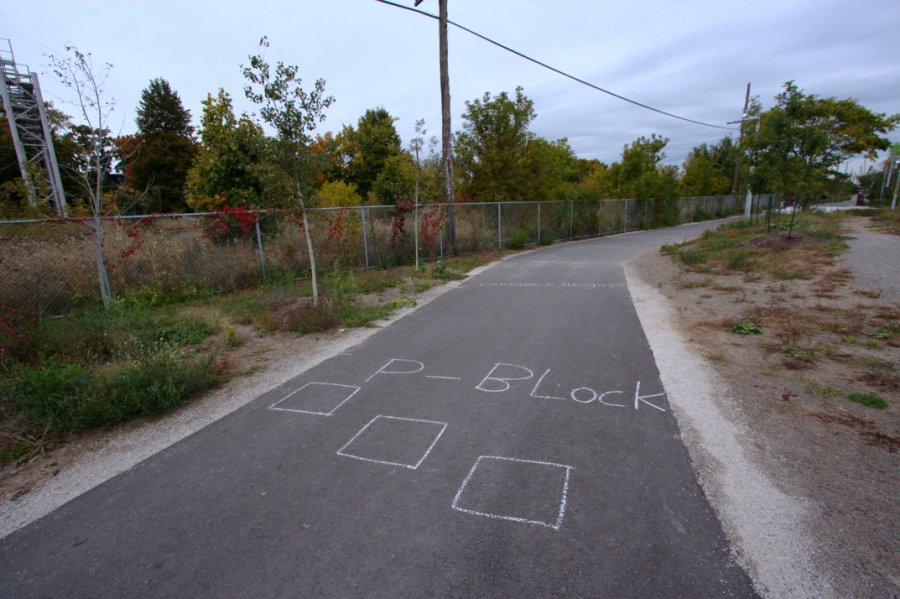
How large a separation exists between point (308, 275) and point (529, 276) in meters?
5.86

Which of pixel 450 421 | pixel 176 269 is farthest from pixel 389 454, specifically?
pixel 176 269

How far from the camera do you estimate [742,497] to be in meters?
2.74

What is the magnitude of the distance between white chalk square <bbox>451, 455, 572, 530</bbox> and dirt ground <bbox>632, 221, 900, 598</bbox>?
1.40 metres

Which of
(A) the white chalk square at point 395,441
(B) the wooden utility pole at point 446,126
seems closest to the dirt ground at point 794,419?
(A) the white chalk square at point 395,441

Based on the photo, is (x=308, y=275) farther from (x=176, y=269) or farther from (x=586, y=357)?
(x=586, y=357)

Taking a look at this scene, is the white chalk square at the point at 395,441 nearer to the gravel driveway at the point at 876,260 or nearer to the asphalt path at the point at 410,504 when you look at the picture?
the asphalt path at the point at 410,504

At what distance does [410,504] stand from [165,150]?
39744 mm

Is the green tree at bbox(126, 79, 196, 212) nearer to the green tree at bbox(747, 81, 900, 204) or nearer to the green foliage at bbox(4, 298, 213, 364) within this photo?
the green foliage at bbox(4, 298, 213, 364)

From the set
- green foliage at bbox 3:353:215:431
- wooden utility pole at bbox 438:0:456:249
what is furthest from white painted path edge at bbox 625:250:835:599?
wooden utility pole at bbox 438:0:456:249

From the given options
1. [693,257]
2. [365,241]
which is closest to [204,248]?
[365,241]

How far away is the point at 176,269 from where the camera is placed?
8.69m

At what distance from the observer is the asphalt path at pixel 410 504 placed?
7.16 feet

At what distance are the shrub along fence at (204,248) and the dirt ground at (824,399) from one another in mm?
8180

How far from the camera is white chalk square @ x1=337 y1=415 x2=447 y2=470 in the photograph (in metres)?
3.28
